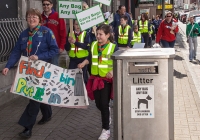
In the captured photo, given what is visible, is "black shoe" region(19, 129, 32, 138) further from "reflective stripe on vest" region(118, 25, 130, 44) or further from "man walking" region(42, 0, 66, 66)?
"reflective stripe on vest" region(118, 25, 130, 44)

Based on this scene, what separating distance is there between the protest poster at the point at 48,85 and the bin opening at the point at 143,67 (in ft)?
5.26

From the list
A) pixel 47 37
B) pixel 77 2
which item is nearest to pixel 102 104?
pixel 47 37

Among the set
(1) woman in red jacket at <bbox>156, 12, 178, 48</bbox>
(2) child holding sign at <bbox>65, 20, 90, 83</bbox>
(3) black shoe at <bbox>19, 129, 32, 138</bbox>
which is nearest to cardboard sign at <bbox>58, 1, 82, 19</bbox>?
(2) child holding sign at <bbox>65, 20, 90, 83</bbox>

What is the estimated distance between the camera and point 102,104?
16.8ft

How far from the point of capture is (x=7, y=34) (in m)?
7.69

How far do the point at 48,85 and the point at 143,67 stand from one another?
6.50 ft

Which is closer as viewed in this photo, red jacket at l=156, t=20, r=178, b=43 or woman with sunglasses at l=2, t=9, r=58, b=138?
woman with sunglasses at l=2, t=9, r=58, b=138

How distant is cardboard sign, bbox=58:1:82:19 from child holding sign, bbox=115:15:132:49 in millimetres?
3507

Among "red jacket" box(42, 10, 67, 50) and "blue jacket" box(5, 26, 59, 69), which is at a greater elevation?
"red jacket" box(42, 10, 67, 50)

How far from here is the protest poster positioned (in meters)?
5.37

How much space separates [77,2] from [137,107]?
2965mm

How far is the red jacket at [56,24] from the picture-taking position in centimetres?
688

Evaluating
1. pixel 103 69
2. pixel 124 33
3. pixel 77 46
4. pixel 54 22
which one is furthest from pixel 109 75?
pixel 124 33

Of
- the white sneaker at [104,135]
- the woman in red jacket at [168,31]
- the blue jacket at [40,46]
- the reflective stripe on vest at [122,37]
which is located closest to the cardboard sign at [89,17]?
the blue jacket at [40,46]
